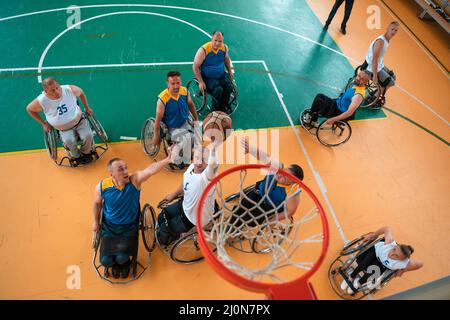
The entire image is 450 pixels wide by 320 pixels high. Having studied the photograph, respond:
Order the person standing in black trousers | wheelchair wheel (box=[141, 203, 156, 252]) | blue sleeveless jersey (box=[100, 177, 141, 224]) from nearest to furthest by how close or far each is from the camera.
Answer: blue sleeveless jersey (box=[100, 177, 141, 224]) → wheelchair wheel (box=[141, 203, 156, 252]) → the person standing in black trousers

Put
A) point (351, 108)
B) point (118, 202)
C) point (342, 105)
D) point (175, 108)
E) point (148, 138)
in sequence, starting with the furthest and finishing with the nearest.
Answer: point (342, 105) < point (351, 108) < point (148, 138) < point (175, 108) < point (118, 202)

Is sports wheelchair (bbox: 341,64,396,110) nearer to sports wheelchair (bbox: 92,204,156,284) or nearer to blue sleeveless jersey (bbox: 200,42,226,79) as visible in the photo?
blue sleeveless jersey (bbox: 200,42,226,79)

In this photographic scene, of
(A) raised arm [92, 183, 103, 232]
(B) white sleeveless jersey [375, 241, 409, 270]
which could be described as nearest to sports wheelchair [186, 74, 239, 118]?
(A) raised arm [92, 183, 103, 232]

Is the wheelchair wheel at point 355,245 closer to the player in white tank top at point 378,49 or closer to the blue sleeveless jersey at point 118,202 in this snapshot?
the blue sleeveless jersey at point 118,202

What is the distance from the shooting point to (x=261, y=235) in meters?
3.68

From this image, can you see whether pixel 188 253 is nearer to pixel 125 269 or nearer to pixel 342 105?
pixel 125 269

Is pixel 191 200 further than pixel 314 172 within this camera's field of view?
No

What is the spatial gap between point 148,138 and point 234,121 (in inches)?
61.9

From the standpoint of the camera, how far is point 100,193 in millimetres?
3477

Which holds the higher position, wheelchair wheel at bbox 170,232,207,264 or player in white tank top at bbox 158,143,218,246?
player in white tank top at bbox 158,143,218,246

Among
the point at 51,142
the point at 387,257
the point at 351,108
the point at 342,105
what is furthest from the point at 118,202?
the point at 342,105

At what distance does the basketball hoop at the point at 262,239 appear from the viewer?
7.50ft

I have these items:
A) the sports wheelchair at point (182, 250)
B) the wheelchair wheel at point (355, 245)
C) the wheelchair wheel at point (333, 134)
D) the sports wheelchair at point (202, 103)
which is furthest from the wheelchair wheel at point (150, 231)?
the wheelchair wheel at point (333, 134)

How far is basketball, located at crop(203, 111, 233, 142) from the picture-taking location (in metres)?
4.62
